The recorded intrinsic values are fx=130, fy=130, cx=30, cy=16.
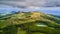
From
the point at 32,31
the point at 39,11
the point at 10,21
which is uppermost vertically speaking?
the point at 39,11

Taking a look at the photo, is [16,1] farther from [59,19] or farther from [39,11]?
[59,19]

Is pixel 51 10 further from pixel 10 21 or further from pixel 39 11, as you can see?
pixel 10 21

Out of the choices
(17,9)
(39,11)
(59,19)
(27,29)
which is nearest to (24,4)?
(17,9)

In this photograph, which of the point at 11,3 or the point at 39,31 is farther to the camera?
the point at 11,3

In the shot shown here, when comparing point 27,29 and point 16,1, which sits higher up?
point 16,1

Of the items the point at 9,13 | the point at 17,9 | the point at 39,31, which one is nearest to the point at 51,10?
the point at 39,31

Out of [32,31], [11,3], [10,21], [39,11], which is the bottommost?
[32,31]
